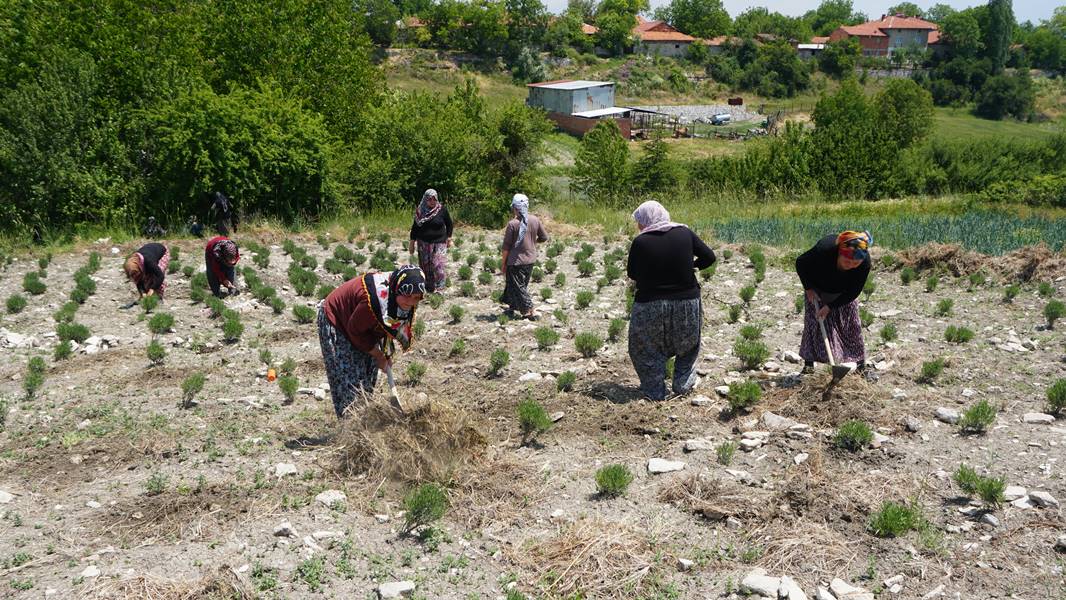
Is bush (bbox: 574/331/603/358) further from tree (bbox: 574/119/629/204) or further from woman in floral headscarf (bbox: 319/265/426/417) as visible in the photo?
tree (bbox: 574/119/629/204)

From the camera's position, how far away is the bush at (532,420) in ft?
20.6

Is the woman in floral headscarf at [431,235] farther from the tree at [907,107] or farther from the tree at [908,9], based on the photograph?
the tree at [908,9]

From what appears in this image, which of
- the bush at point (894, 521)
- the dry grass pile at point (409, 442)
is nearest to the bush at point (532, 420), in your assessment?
the dry grass pile at point (409, 442)

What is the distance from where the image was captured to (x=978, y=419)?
19.5ft

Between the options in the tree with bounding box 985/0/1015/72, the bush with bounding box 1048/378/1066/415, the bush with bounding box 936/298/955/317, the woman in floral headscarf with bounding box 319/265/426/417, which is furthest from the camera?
the tree with bounding box 985/0/1015/72

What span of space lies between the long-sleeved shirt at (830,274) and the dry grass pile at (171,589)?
16.6 ft

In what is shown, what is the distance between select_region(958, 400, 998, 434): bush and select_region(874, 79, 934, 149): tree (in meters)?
50.2

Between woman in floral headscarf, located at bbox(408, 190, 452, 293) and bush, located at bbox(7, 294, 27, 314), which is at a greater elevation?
woman in floral headscarf, located at bbox(408, 190, 452, 293)

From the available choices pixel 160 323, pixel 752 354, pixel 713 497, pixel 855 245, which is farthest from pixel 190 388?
pixel 855 245

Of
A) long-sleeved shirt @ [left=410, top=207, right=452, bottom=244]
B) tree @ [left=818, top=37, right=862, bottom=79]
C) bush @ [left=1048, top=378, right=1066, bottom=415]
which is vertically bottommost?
bush @ [left=1048, top=378, right=1066, bottom=415]

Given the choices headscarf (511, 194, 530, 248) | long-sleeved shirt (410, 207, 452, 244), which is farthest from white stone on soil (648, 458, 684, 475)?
long-sleeved shirt (410, 207, 452, 244)

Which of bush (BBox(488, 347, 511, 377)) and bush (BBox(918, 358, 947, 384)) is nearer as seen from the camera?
bush (BBox(918, 358, 947, 384))

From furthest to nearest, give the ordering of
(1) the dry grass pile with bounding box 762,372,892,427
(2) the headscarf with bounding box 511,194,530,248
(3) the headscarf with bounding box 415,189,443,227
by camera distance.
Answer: (3) the headscarf with bounding box 415,189,443,227
(2) the headscarf with bounding box 511,194,530,248
(1) the dry grass pile with bounding box 762,372,892,427

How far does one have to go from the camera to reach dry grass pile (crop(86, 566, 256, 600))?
422cm
